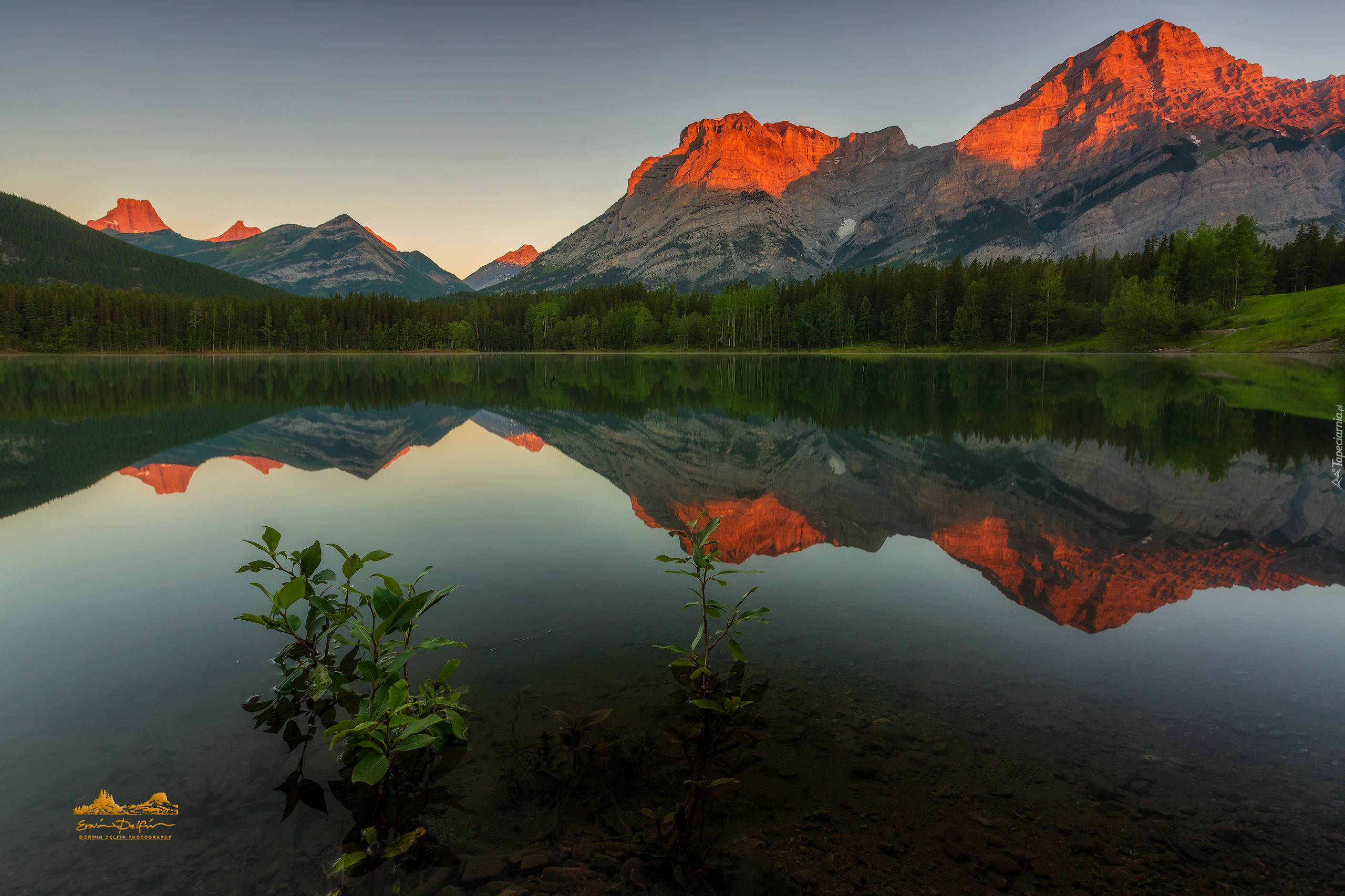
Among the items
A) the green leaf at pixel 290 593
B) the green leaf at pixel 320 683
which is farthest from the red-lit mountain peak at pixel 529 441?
the green leaf at pixel 320 683

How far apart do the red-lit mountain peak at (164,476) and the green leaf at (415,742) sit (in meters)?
15.6

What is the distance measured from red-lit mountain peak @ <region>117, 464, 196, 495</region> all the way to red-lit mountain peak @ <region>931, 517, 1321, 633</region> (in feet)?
63.8

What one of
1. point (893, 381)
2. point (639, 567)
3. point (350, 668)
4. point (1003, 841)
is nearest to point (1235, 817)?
point (1003, 841)

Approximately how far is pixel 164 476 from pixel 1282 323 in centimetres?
13478

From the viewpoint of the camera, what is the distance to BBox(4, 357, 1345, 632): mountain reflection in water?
426 inches

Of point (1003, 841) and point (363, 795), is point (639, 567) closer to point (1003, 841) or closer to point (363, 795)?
point (363, 795)

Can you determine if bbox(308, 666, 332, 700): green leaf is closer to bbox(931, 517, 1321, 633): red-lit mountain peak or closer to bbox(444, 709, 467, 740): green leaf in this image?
bbox(444, 709, 467, 740): green leaf

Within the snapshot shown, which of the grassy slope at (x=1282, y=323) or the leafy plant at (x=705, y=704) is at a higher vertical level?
the grassy slope at (x=1282, y=323)

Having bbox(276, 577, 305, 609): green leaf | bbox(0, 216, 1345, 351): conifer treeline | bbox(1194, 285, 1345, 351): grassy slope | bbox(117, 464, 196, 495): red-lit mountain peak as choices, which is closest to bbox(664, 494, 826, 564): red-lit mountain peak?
bbox(276, 577, 305, 609): green leaf
